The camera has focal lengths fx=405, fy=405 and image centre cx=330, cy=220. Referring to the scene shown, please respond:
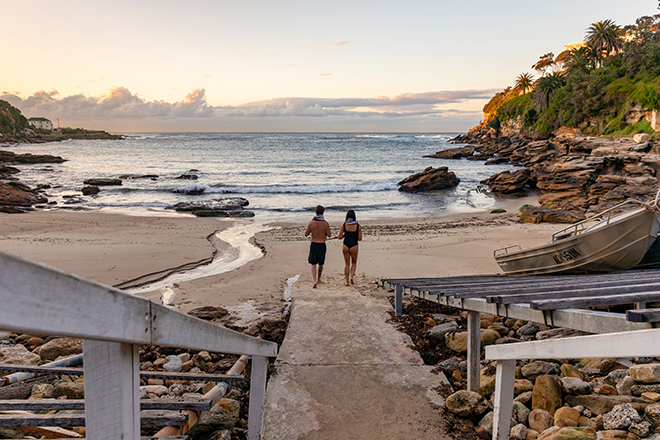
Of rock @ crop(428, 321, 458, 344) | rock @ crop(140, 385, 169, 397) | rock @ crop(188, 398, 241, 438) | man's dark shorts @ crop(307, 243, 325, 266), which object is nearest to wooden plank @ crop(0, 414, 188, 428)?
rock @ crop(188, 398, 241, 438)

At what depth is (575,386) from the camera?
3904 mm

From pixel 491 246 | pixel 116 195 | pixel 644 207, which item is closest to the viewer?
pixel 644 207

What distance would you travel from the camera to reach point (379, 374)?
455 centimetres

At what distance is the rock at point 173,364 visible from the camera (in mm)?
4762

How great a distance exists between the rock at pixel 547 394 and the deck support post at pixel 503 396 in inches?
41.5

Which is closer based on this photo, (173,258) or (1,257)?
(1,257)

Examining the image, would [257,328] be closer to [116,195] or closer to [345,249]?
[345,249]

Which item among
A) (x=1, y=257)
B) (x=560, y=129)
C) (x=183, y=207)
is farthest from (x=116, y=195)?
(x=560, y=129)

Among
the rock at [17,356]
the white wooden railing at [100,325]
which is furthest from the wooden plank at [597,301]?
the rock at [17,356]

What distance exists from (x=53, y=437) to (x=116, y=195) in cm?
2677

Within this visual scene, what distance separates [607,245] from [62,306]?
7207 millimetres

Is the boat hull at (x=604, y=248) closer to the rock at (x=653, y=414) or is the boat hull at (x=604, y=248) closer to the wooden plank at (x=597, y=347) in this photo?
the rock at (x=653, y=414)

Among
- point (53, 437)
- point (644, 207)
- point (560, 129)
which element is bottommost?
point (53, 437)

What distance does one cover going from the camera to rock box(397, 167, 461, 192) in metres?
30.0
